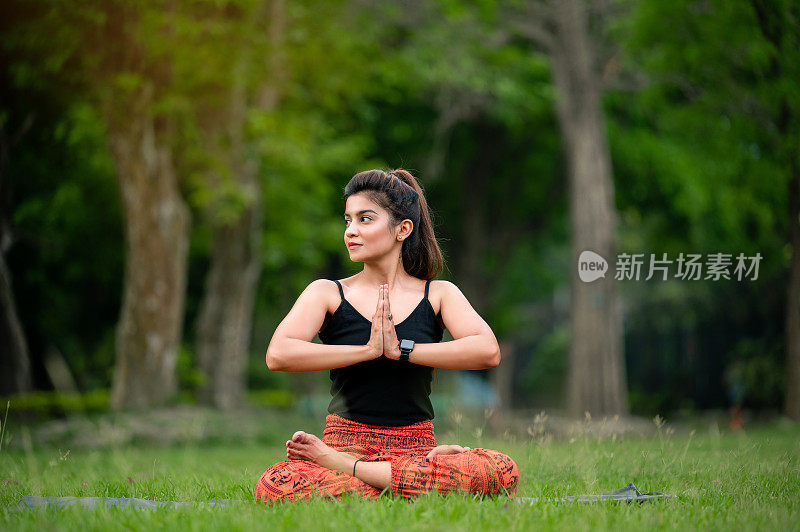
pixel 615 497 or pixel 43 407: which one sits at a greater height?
pixel 615 497

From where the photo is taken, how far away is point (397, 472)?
13.1ft

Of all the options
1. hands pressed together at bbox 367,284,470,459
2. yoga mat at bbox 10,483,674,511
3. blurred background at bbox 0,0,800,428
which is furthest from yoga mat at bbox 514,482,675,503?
blurred background at bbox 0,0,800,428

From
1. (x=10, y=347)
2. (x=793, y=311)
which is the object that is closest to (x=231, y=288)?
(x=10, y=347)

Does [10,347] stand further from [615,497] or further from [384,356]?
[615,497]

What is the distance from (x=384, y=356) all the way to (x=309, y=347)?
1.21ft

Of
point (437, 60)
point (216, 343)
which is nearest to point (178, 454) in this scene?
point (216, 343)

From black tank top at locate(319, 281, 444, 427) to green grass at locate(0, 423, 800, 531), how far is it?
487 millimetres

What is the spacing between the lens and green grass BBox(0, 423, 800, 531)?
3416 millimetres

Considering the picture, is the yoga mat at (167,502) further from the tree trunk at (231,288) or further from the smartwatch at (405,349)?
the tree trunk at (231,288)

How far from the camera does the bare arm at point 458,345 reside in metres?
4.04

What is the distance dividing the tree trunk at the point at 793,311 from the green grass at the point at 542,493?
2.97 m

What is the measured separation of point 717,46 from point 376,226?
25.4 ft

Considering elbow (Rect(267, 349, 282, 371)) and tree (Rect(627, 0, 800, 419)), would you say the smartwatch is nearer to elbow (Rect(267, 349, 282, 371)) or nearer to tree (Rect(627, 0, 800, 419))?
elbow (Rect(267, 349, 282, 371))

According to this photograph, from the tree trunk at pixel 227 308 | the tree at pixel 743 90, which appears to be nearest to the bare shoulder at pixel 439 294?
the tree at pixel 743 90
